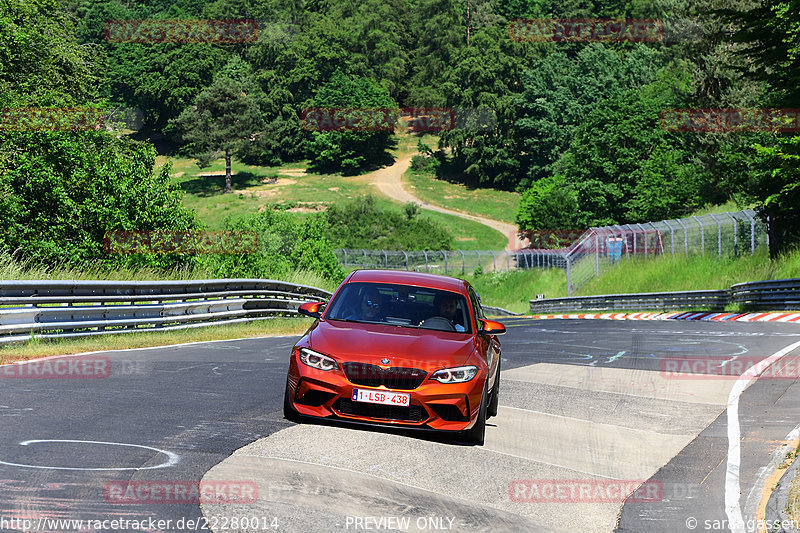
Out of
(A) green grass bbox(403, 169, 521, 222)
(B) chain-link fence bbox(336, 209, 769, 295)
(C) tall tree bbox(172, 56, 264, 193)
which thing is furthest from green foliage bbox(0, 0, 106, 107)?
(C) tall tree bbox(172, 56, 264, 193)

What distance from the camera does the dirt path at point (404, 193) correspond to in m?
96.6

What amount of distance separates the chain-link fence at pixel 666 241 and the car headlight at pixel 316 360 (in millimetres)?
33353

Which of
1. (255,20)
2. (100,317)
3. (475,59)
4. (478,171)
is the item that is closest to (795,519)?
(100,317)

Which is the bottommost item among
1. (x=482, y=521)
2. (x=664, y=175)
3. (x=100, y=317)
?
(x=664, y=175)

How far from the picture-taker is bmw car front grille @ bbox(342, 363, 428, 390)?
829 centimetres

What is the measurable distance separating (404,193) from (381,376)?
10472cm

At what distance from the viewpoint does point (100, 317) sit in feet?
56.3

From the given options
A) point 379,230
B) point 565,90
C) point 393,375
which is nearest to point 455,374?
point 393,375

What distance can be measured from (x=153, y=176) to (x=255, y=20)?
131 meters

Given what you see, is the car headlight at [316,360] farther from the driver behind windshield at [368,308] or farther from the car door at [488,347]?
the car door at [488,347]

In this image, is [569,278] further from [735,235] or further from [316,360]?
[316,360]

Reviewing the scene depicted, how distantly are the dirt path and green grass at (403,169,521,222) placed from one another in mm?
1151

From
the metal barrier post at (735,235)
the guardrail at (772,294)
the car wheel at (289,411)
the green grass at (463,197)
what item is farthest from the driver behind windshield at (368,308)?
the green grass at (463,197)

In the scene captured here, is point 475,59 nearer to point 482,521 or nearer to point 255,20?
point 255,20
